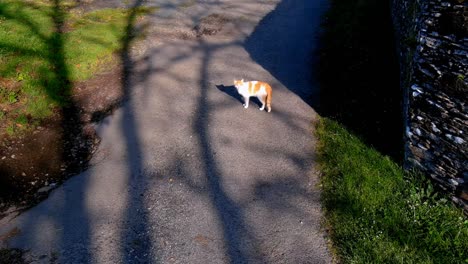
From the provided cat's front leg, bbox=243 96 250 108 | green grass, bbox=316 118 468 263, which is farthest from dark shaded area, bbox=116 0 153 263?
Answer: green grass, bbox=316 118 468 263

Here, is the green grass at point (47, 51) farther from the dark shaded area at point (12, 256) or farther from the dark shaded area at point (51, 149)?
the dark shaded area at point (12, 256)

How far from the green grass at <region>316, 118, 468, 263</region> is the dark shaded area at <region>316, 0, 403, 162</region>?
26.4 inches

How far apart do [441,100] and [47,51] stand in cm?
1032

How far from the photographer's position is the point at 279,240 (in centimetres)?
552

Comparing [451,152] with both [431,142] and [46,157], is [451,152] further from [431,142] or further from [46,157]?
[46,157]

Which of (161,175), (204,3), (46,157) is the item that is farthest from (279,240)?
(204,3)

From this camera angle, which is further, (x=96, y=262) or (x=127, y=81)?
(x=127, y=81)

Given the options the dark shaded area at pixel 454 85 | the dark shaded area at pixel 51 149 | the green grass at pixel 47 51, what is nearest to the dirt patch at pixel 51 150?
the dark shaded area at pixel 51 149

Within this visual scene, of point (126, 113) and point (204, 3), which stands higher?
point (204, 3)

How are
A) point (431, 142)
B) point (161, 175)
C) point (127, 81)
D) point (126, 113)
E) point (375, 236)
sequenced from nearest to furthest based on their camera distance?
point (375, 236) < point (431, 142) < point (161, 175) < point (126, 113) < point (127, 81)

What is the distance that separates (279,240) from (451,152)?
2898 mm

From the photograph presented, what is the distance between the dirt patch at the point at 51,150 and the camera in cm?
656

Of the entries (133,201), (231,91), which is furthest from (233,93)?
(133,201)

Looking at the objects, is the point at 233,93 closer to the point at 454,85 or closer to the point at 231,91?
the point at 231,91
